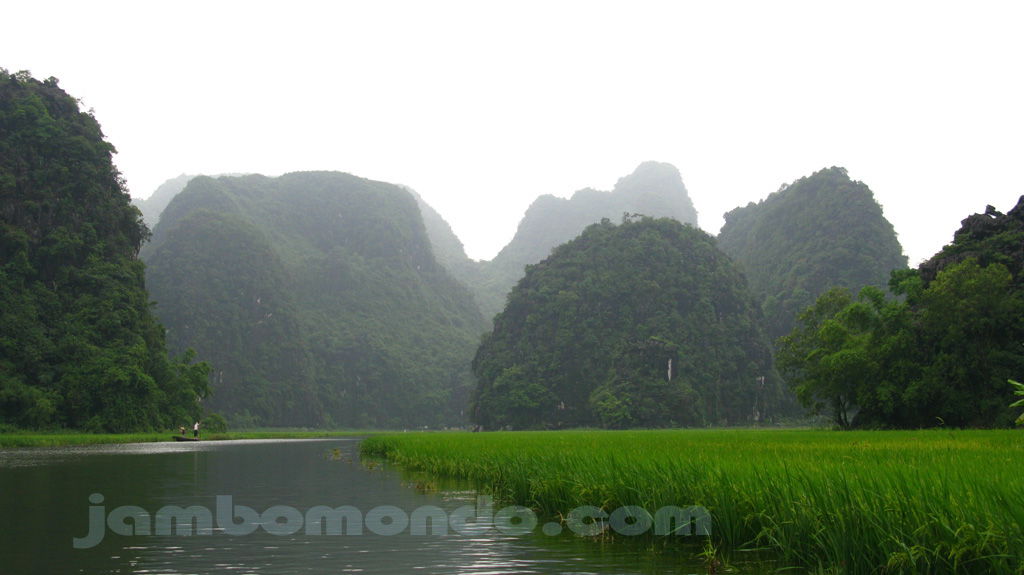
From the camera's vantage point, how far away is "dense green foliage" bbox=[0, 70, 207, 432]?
73500 mm

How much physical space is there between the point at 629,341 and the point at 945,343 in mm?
67943

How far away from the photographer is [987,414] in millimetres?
41312

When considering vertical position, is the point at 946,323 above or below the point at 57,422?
above

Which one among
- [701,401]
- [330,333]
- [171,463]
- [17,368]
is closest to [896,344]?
[171,463]

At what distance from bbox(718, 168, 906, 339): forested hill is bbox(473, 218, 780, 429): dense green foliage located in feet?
46.6

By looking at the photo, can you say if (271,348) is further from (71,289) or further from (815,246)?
(815,246)

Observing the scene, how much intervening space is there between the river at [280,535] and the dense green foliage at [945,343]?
3113 centimetres

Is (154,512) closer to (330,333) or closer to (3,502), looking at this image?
(3,502)

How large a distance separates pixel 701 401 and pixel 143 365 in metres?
68.4

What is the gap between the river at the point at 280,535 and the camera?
9.61 metres

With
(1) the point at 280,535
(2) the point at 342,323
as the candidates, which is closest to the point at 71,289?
(1) the point at 280,535

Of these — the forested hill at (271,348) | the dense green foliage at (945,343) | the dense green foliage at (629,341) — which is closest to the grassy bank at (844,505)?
the dense green foliage at (945,343)

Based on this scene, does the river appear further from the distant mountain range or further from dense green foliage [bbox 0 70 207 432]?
the distant mountain range

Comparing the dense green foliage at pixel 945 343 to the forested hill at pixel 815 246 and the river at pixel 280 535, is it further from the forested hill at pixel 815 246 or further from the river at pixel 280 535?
the forested hill at pixel 815 246
